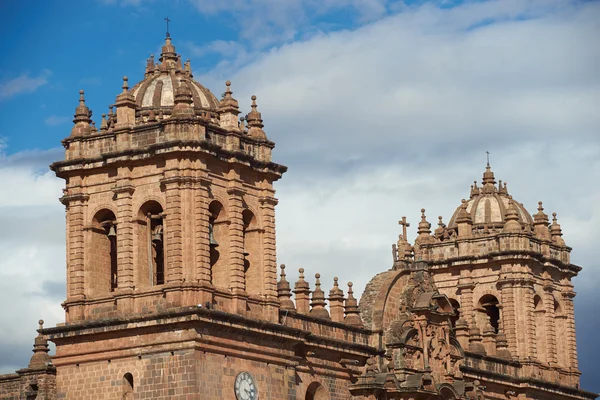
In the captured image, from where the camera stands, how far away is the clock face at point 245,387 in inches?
1858

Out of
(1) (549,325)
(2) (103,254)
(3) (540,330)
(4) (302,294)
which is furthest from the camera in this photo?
(1) (549,325)

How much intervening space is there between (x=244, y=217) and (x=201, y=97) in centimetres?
388

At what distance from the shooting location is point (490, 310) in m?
68.8

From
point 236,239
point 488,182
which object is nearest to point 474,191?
point 488,182

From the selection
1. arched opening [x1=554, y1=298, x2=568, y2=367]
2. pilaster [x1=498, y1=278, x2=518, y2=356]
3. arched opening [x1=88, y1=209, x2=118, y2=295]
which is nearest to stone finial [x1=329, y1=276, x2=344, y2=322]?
arched opening [x1=88, y1=209, x2=118, y2=295]

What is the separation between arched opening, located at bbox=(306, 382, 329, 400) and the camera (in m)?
52.0

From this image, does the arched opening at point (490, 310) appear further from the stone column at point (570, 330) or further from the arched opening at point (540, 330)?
the stone column at point (570, 330)

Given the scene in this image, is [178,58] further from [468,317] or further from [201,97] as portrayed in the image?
[468,317]

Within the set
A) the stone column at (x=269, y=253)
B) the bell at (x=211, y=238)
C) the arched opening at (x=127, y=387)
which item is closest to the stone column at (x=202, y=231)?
the bell at (x=211, y=238)

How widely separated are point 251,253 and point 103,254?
4.37 m

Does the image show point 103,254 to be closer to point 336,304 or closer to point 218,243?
point 218,243

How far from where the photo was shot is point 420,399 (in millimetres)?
55594

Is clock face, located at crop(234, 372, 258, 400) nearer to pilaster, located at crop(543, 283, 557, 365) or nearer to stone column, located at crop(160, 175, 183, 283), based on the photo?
stone column, located at crop(160, 175, 183, 283)

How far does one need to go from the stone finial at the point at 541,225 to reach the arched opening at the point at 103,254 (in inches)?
948
